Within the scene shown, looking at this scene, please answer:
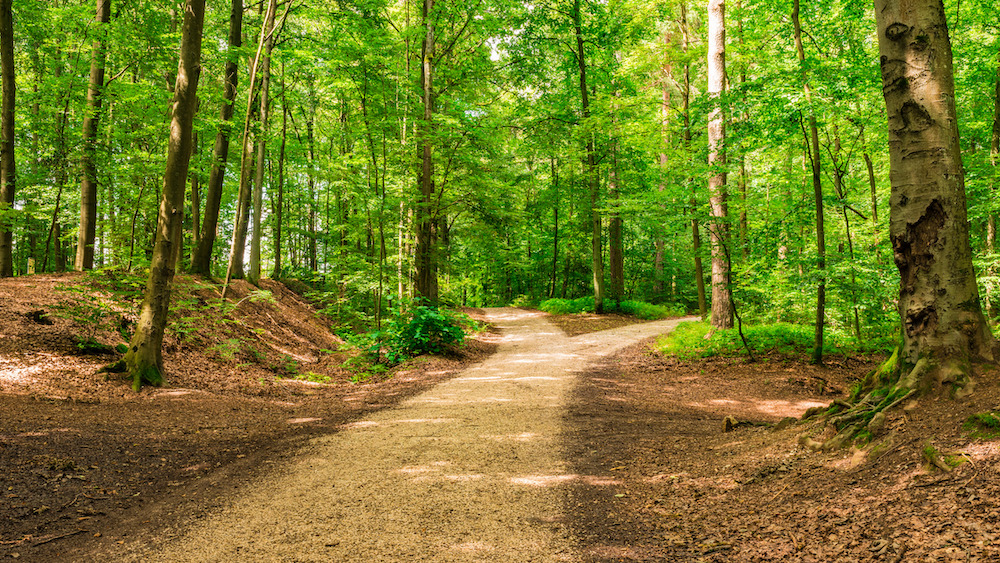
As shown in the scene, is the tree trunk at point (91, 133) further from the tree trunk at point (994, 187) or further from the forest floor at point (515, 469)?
the tree trunk at point (994, 187)

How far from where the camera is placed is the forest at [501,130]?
364 inches

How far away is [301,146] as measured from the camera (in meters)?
17.9

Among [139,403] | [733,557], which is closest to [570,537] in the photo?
[733,557]

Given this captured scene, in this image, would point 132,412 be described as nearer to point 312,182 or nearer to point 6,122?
point 6,122

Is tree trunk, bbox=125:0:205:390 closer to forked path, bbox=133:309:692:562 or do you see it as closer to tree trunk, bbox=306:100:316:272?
forked path, bbox=133:309:692:562

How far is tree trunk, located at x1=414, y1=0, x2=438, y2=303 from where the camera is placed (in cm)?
1203

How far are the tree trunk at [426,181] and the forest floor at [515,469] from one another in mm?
4712

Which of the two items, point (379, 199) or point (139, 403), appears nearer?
point (139, 403)

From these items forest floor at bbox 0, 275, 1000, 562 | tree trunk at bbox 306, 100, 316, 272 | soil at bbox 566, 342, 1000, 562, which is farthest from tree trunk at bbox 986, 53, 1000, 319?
tree trunk at bbox 306, 100, 316, 272

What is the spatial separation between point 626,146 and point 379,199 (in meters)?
9.44

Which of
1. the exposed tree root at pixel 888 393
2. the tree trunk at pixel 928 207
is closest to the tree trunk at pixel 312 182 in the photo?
the tree trunk at pixel 928 207

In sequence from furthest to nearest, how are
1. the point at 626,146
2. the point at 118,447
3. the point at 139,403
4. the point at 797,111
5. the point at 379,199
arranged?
1. the point at 626,146
2. the point at 379,199
3. the point at 797,111
4. the point at 139,403
5. the point at 118,447

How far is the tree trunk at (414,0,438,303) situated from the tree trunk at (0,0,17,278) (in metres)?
8.41

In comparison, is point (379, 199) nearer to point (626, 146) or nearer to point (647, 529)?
point (647, 529)
